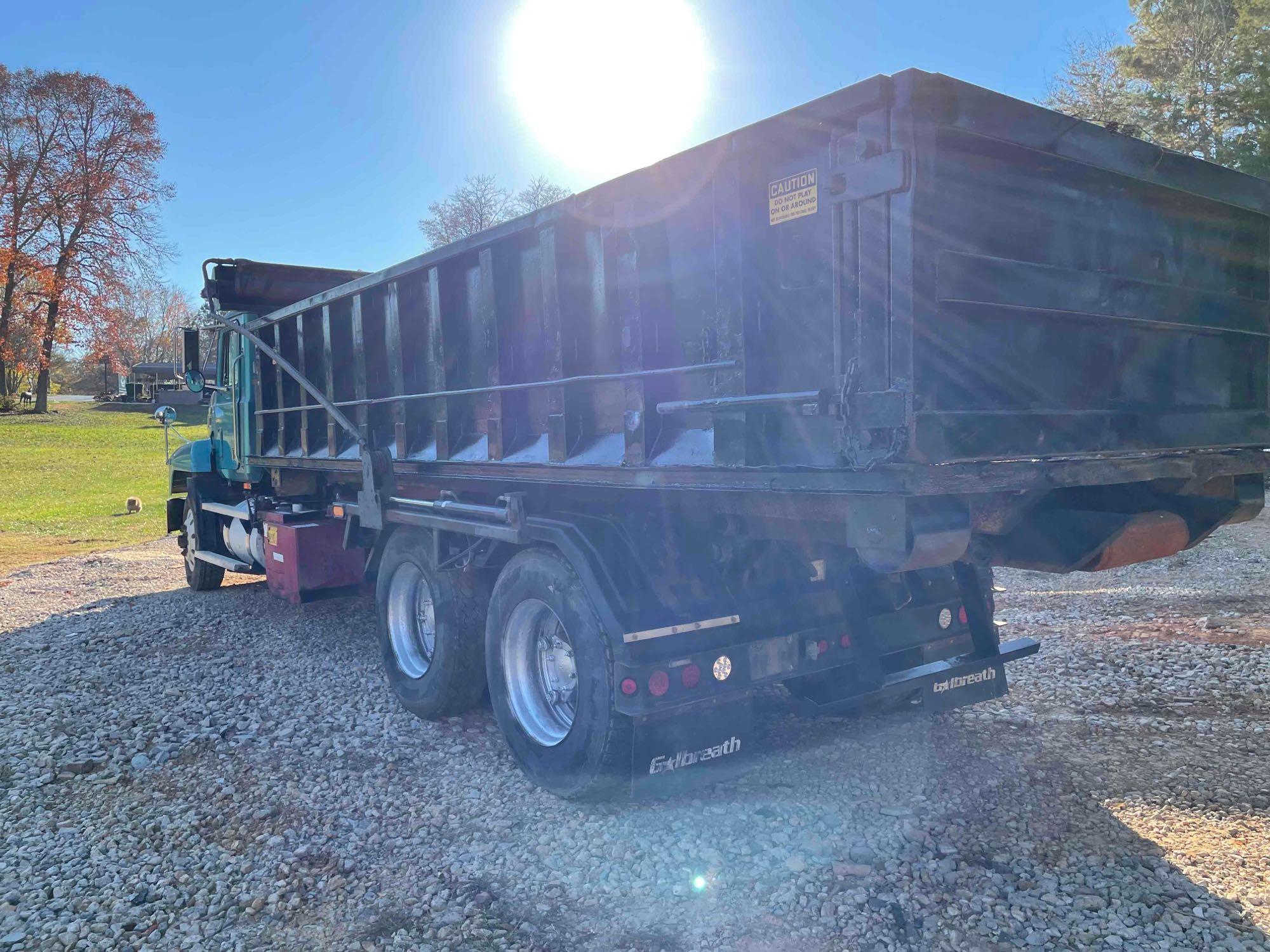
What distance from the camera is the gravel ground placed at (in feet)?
10.3

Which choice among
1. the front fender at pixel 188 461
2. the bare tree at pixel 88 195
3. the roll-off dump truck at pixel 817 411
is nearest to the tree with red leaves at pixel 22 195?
the bare tree at pixel 88 195

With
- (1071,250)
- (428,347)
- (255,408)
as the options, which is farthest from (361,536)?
(1071,250)

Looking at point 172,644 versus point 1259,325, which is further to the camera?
point 172,644

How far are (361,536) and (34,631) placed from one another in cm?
369

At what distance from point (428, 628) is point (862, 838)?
3.04 m

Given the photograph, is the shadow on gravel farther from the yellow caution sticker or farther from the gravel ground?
the yellow caution sticker

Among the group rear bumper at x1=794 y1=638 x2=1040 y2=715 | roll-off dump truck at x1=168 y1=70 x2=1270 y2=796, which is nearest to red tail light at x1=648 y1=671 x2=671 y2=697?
roll-off dump truck at x1=168 y1=70 x2=1270 y2=796

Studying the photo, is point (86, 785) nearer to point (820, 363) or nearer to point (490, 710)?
point (490, 710)

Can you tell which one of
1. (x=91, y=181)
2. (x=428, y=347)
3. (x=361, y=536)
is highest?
(x=91, y=181)

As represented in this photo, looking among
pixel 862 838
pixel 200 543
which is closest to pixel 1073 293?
pixel 862 838

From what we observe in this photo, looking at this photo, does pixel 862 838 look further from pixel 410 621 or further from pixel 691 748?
pixel 410 621

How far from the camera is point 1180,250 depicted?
13.4 ft

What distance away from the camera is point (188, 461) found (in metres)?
10.1

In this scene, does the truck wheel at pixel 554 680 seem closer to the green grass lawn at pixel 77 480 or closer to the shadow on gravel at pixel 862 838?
the shadow on gravel at pixel 862 838
